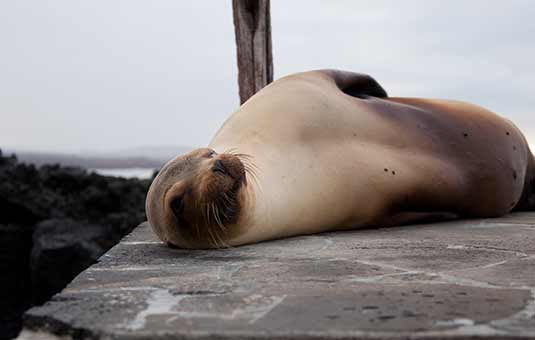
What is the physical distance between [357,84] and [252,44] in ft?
5.58

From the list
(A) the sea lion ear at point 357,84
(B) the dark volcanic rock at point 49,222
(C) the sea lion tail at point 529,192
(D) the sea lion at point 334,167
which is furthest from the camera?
(B) the dark volcanic rock at point 49,222

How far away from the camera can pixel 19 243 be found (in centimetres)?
833

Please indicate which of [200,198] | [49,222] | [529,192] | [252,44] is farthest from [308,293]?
[49,222]

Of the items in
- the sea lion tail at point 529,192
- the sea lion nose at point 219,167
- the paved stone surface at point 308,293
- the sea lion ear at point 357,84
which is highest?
the sea lion ear at point 357,84

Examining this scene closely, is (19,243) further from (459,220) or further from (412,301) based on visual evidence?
(412,301)

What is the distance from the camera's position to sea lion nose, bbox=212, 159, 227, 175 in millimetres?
2963

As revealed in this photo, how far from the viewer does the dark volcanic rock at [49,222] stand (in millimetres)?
7680

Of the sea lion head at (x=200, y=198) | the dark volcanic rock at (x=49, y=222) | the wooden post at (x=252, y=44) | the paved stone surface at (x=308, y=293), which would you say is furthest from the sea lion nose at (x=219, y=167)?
the dark volcanic rock at (x=49, y=222)

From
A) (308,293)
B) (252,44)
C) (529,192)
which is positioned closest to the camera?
(308,293)

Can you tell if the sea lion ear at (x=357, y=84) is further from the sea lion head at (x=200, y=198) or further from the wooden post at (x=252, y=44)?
the wooden post at (x=252, y=44)

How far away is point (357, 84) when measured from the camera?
454 centimetres

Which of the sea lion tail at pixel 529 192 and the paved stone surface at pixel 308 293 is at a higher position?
the paved stone surface at pixel 308 293

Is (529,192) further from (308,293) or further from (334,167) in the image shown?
(308,293)

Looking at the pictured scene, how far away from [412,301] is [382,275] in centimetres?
43
